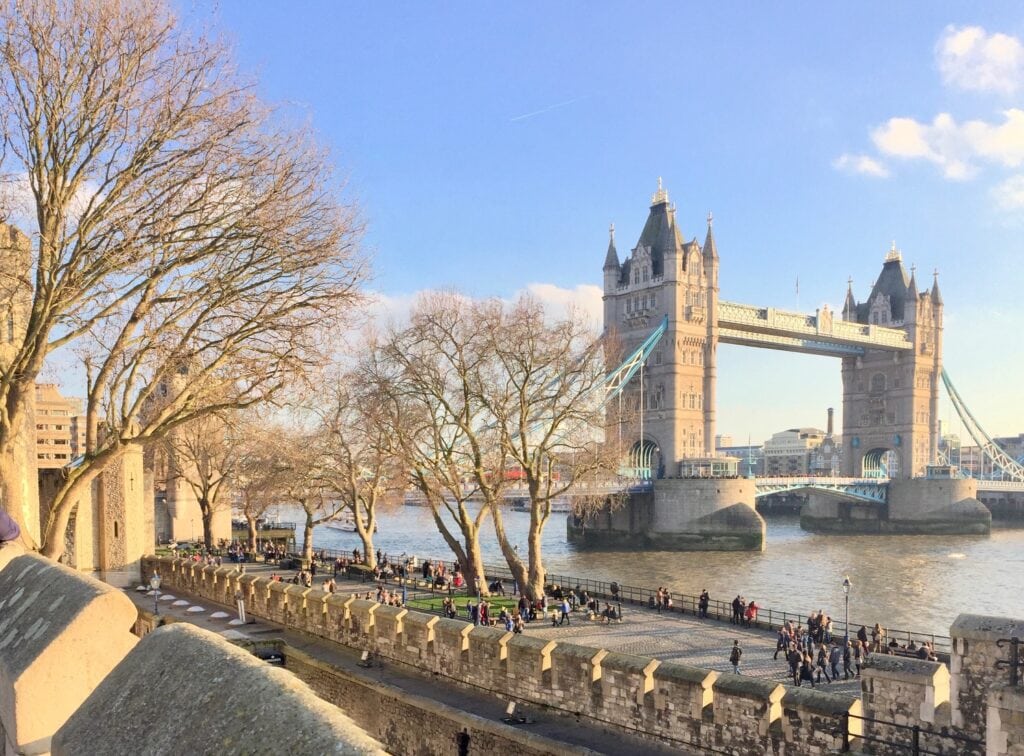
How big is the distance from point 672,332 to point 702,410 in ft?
30.3

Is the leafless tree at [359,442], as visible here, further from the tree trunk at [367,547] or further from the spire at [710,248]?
the spire at [710,248]

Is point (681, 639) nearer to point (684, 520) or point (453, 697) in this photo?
point (453, 697)

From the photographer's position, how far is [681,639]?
22203 millimetres

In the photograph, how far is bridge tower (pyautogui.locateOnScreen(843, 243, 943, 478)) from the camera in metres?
110

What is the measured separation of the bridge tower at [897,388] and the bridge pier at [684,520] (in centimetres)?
5004

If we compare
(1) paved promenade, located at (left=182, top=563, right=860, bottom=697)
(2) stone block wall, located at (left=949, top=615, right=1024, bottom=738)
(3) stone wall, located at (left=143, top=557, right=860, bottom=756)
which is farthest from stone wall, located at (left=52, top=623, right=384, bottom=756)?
(1) paved promenade, located at (left=182, top=563, right=860, bottom=697)

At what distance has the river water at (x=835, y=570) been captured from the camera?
3872 cm

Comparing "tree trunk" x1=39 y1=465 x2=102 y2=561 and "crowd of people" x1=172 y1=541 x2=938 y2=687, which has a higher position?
"tree trunk" x1=39 y1=465 x2=102 y2=561

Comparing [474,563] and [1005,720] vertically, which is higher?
[1005,720]

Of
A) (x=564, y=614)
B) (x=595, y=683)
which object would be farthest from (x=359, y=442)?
(x=595, y=683)

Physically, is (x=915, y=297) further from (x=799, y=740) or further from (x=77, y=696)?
(x=77, y=696)

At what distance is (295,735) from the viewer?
2.30 meters

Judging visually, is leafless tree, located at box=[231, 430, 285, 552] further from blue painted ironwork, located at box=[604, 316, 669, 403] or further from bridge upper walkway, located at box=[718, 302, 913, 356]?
bridge upper walkway, located at box=[718, 302, 913, 356]

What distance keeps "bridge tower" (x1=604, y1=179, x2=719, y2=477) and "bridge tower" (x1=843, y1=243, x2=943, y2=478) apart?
3391 cm
